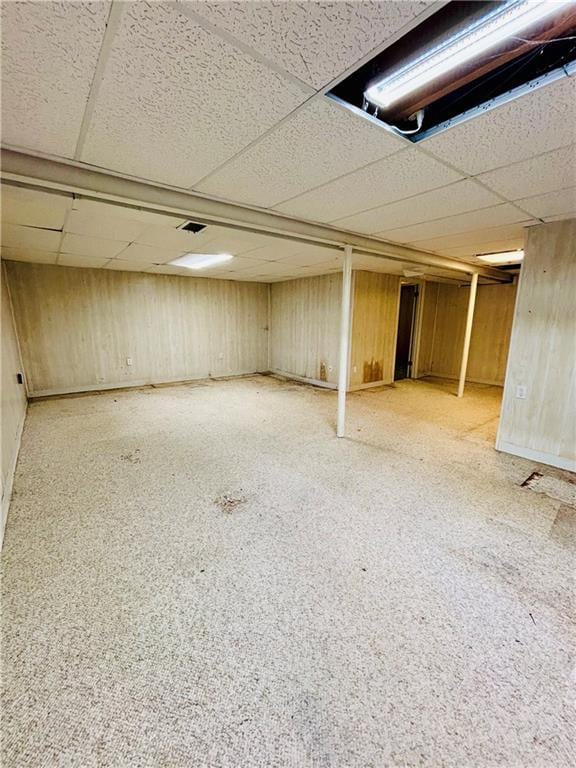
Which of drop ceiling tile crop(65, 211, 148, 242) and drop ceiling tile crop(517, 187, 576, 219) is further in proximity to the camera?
drop ceiling tile crop(65, 211, 148, 242)

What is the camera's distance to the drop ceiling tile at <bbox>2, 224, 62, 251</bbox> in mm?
2904

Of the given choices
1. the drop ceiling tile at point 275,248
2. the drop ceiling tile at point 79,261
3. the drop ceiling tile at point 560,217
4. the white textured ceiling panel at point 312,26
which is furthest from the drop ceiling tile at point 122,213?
the drop ceiling tile at point 560,217

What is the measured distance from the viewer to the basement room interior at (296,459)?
1016 mm

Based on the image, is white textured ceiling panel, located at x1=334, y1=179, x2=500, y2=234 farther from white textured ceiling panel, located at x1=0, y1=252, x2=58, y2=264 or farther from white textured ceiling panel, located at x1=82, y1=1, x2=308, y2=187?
white textured ceiling panel, located at x1=0, y1=252, x2=58, y2=264

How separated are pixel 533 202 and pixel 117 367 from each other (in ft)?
19.9

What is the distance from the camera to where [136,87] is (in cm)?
115

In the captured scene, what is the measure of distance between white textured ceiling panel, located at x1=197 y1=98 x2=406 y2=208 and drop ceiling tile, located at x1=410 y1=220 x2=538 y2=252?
204 cm

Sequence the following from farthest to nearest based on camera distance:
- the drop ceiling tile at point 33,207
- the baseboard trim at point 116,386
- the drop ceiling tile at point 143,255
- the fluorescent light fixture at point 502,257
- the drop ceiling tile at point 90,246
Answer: the baseboard trim at point 116,386, the fluorescent light fixture at point 502,257, the drop ceiling tile at point 143,255, the drop ceiling tile at point 90,246, the drop ceiling tile at point 33,207

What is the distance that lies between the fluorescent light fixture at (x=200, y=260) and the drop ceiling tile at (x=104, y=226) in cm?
110

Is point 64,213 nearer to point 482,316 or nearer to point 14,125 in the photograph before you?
point 14,125

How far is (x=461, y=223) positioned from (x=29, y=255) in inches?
203

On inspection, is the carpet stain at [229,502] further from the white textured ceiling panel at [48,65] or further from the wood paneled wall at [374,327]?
the wood paneled wall at [374,327]

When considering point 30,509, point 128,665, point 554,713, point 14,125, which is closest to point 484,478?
point 554,713

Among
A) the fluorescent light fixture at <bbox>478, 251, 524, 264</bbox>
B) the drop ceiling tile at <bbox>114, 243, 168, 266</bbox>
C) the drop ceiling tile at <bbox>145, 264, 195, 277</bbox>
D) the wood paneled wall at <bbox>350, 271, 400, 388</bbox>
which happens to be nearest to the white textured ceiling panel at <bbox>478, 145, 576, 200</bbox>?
the fluorescent light fixture at <bbox>478, 251, 524, 264</bbox>
